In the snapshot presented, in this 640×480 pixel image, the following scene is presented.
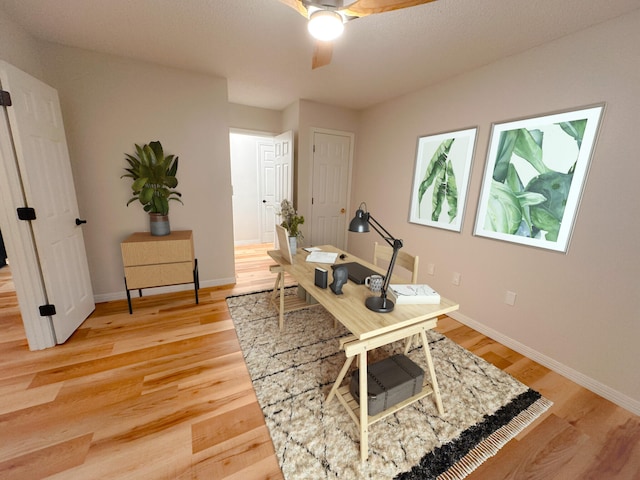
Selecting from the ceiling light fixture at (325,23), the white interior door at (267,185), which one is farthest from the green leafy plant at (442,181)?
the white interior door at (267,185)

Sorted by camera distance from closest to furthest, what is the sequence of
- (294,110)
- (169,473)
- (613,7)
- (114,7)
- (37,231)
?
(169,473), (613,7), (114,7), (37,231), (294,110)

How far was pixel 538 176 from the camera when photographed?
1.91 m

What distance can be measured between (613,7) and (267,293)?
346cm

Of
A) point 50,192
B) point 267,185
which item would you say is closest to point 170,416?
point 50,192

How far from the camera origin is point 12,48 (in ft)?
5.85

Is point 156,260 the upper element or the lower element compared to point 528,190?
lower

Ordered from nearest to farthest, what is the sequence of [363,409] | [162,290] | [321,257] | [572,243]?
[363,409] < [572,243] < [321,257] < [162,290]

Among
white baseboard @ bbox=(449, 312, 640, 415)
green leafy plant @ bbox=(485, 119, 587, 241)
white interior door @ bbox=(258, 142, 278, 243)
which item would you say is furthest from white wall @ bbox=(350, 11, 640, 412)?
white interior door @ bbox=(258, 142, 278, 243)

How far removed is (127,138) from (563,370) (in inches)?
170

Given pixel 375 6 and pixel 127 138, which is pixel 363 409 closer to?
pixel 375 6

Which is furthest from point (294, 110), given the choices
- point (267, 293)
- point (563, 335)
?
point (563, 335)

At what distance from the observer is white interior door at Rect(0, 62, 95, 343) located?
1.67m

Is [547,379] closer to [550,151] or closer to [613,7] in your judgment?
A: [550,151]

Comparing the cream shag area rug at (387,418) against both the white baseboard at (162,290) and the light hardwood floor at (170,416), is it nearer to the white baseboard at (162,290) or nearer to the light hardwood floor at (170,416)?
the light hardwood floor at (170,416)
